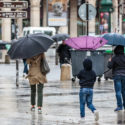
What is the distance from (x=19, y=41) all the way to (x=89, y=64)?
2.93 m

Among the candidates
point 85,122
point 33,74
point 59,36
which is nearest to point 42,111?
point 33,74

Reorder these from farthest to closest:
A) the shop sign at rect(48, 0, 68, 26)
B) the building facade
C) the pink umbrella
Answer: the building facade, the shop sign at rect(48, 0, 68, 26), the pink umbrella

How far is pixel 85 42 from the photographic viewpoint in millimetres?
28328

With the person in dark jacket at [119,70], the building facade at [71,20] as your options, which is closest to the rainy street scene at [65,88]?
the person in dark jacket at [119,70]

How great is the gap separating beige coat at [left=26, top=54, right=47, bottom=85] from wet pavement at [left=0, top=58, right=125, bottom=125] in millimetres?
750

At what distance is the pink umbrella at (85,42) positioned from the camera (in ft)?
91.1

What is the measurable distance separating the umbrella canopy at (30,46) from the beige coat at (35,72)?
31 cm

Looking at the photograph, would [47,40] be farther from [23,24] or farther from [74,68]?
[23,24]

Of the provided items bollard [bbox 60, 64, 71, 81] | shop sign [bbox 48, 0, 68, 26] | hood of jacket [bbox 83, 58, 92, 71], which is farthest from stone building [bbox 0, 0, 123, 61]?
hood of jacket [bbox 83, 58, 92, 71]

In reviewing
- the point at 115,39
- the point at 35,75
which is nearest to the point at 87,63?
the point at 35,75

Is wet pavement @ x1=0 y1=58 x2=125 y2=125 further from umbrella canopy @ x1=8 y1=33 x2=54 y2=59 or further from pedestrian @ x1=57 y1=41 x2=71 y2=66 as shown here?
pedestrian @ x1=57 y1=41 x2=71 y2=66

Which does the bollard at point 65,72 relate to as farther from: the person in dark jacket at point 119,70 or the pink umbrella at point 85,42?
the person in dark jacket at point 119,70

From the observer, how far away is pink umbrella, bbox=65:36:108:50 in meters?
27.8

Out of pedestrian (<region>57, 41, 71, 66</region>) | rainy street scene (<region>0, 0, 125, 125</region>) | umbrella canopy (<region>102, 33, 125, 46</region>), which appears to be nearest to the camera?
rainy street scene (<region>0, 0, 125, 125</region>)
